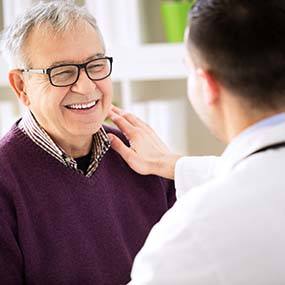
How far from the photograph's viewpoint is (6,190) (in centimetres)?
163

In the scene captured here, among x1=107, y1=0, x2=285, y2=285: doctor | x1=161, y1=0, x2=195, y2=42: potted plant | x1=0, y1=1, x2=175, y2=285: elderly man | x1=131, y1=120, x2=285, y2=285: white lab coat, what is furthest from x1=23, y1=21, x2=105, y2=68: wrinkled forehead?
x1=161, y1=0, x2=195, y2=42: potted plant

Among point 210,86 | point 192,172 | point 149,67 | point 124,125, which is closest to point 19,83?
point 124,125

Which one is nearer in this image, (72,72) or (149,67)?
(72,72)

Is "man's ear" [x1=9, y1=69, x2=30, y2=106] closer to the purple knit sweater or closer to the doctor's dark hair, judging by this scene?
the purple knit sweater

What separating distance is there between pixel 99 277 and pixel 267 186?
74 cm

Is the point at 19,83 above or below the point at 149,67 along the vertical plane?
above

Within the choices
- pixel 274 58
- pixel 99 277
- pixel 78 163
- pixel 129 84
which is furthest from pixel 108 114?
pixel 274 58

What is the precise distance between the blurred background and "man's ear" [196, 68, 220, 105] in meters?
1.26

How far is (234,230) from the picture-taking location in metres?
1.08

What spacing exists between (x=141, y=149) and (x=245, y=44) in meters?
0.80

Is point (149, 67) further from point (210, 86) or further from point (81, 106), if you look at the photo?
point (210, 86)

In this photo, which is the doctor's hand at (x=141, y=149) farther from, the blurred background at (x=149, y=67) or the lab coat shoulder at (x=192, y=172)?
the blurred background at (x=149, y=67)

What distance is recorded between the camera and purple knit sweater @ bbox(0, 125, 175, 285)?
1.62m

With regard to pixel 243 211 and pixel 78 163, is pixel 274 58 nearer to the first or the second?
pixel 243 211
